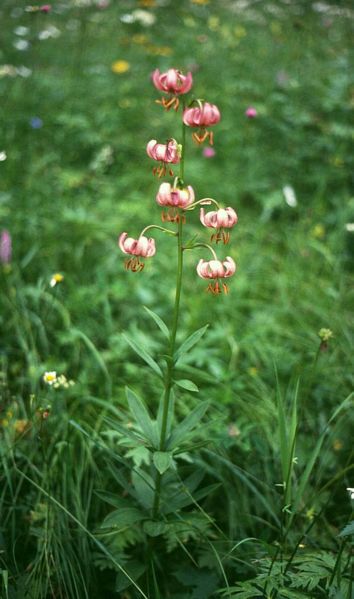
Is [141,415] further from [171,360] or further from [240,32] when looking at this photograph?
[240,32]

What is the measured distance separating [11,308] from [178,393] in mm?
835

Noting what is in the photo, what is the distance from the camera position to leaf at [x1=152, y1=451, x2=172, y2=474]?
133 centimetres

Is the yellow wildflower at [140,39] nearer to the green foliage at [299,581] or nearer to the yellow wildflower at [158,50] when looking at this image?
the yellow wildflower at [158,50]

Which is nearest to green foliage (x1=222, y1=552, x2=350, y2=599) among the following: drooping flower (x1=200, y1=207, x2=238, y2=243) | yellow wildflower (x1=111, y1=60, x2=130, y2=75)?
drooping flower (x1=200, y1=207, x2=238, y2=243)

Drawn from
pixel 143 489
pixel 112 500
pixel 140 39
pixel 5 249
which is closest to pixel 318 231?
pixel 5 249

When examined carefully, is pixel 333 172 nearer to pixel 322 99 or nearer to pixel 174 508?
pixel 322 99

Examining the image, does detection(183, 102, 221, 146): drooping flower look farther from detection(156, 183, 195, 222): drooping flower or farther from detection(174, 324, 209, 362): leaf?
detection(174, 324, 209, 362): leaf

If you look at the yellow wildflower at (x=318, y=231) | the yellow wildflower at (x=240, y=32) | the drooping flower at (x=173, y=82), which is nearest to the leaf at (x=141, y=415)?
the drooping flower at (x=173, y=82)

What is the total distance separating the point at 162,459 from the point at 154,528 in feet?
0.78

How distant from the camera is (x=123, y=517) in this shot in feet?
4.84

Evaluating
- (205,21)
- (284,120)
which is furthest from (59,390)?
(205,21)

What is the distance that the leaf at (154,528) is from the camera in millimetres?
1446

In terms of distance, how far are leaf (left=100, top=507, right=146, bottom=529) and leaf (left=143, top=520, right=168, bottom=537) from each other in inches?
1.1

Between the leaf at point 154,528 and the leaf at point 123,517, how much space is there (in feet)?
0.09
